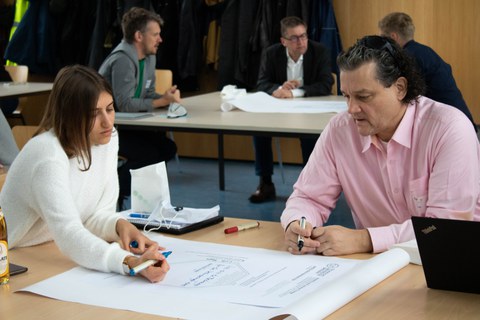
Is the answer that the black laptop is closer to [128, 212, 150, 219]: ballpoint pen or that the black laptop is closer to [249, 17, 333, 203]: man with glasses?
[128, 212, 150, 219]: ballpoint pen

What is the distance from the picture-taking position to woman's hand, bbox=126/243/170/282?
1.87 m

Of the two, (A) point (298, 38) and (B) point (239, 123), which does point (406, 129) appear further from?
(A) point (298, 38)

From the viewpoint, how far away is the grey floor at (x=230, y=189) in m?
5.45

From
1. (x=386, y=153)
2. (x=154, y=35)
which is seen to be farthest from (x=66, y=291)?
(x=154, y=35)

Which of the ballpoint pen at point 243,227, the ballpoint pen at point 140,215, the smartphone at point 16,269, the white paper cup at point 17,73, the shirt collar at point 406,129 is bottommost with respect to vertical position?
the ballpoint pen at point 243,227

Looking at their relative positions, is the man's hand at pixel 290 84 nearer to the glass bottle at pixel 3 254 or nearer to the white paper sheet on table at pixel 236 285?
the white paper sheet on table at pixel 236 285

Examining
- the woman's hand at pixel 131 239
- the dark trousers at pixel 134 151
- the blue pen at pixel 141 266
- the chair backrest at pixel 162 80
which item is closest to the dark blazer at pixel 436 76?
the dark trousers at pixel 134 151

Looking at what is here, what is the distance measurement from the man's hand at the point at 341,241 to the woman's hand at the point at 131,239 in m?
0.43

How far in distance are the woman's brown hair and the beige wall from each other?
4.87 meters

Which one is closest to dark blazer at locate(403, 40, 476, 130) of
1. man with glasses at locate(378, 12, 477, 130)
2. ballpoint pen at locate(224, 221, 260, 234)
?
man with glasses at locate(378, 12, 477, 130)

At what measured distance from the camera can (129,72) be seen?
5.03 meters

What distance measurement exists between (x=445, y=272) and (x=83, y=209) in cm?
110

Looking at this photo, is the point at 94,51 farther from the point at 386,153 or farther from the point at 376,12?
the point at 386,153

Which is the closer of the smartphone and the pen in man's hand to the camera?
the smartphone
